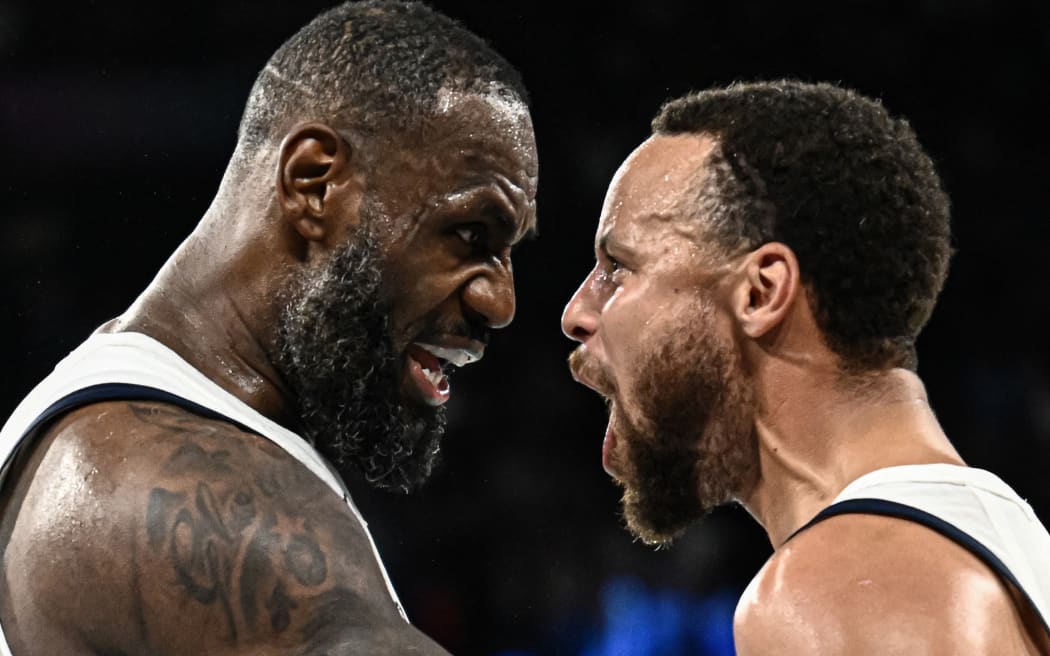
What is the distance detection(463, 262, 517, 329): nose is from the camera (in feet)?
7.38

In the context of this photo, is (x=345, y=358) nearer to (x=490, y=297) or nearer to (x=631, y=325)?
(x=490, y=297)

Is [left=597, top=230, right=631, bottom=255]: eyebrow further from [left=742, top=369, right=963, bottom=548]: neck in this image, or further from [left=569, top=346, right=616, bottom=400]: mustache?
[left=742, top=369, right=963, bottom=548]: neck

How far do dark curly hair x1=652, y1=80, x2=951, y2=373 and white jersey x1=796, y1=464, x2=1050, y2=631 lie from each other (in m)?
0.27

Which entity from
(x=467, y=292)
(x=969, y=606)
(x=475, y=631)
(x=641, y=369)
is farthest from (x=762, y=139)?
(x=475, y=631)

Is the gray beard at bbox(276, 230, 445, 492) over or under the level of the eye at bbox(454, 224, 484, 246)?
under

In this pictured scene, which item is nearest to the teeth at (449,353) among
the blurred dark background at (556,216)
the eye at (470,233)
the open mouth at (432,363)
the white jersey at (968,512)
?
the open mouth at (432,363)

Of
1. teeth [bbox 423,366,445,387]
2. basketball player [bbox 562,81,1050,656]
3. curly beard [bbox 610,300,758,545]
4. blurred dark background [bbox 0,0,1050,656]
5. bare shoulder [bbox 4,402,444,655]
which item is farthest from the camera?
blurred dark background [bbox 0,0,1050,656]

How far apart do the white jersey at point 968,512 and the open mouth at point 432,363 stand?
81 cm

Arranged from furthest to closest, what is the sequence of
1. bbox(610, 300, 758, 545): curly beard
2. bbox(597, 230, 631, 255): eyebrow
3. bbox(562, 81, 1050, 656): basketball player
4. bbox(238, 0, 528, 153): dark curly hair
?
bbox(238, 0, 528, 153): dark curly hair, bbox(597, 230, 631, 255): eyebrow, bbox(610, 300, 758, 545): curly beard, bbox(562, 81, 1050, 656): basketball player

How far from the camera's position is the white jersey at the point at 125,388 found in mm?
1861

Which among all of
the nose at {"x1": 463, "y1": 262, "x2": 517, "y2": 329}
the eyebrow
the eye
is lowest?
the nose at {"x1": 463, "y1": 262, "x2": 517, "y2": 329}

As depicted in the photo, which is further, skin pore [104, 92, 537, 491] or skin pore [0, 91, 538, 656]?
skin pore [104, 92, 537, 491]

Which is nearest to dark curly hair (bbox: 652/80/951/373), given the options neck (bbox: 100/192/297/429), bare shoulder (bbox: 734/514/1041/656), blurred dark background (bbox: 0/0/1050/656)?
bare shoulder (bbox: 734/514/1041/656)

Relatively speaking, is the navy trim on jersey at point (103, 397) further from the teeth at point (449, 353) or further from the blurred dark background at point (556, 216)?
the blurred dark background at point (556, 216)
